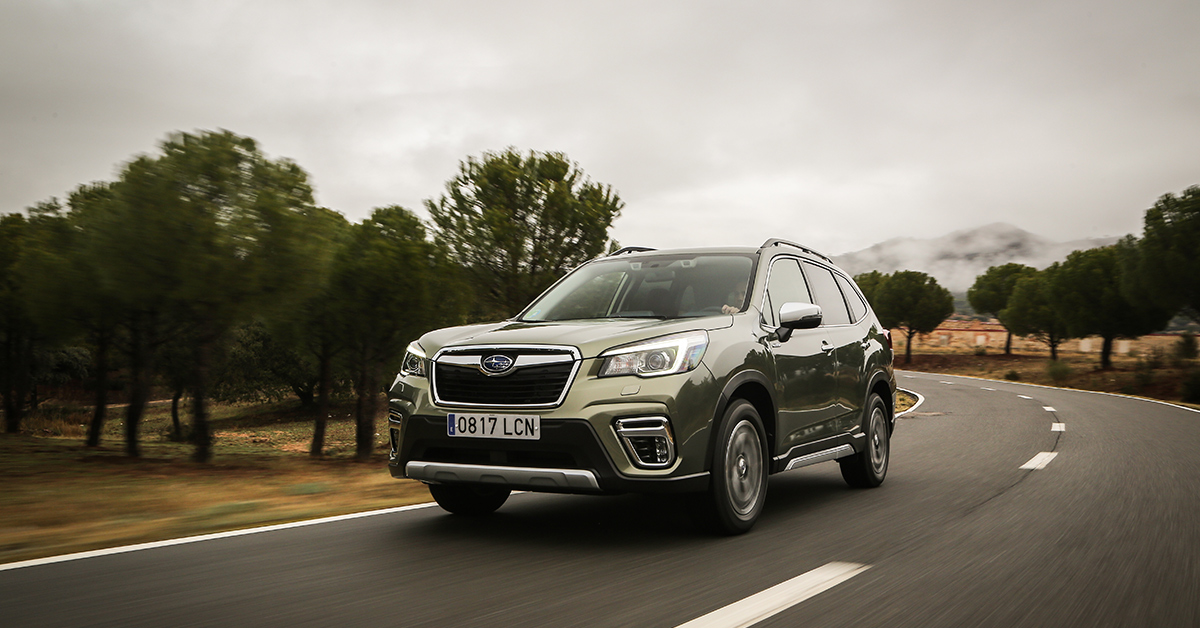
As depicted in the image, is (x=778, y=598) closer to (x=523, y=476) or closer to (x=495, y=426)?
(x=523, y=476)

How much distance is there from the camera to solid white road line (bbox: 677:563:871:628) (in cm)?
356

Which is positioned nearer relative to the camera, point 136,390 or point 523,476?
point 523,476

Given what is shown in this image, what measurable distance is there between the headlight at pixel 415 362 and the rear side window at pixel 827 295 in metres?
3.19

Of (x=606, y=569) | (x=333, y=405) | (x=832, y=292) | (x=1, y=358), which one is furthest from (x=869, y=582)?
(x=333, y=405)

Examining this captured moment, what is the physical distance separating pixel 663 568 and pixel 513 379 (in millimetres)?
1279

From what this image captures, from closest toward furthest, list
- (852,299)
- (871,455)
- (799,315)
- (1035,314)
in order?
(799,315) → (871,455) → (852,299) → (1035,314)

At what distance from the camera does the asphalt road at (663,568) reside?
3.68 metres

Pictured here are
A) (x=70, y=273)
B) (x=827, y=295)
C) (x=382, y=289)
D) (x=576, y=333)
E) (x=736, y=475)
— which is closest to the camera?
(x=576, y=333)

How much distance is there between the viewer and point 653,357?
4.93 m

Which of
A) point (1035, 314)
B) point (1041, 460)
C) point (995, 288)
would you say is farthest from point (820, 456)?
point (995, 288)

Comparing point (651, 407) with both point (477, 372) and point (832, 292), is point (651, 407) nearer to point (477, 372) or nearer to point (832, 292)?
point (477, 372)

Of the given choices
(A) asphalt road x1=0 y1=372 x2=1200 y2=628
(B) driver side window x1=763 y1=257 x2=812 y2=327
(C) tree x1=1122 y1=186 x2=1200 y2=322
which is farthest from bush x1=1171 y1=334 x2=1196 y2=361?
(B) driver side window x1=763 y1=257 x2=812 y2=327

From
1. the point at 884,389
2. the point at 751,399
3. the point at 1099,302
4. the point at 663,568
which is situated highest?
the point at 1099,302

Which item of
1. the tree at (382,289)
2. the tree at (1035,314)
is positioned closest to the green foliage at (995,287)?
the tree at (1035,314)
